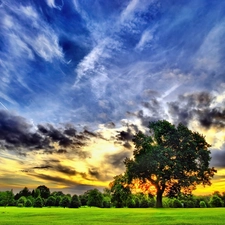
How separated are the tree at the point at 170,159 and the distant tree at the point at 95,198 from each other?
4760 cm

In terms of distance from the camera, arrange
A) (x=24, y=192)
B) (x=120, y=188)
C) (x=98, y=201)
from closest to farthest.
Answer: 1. (x=120, y=188)
2. (x=98, y=201)
3. (x=24, y=192)

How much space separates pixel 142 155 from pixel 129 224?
3156cm

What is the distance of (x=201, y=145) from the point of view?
5009cm

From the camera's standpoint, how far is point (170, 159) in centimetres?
4641

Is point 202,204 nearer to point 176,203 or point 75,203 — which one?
point 176,203

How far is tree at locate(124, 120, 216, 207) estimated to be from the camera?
1812 inches

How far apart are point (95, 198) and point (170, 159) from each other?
55.2m

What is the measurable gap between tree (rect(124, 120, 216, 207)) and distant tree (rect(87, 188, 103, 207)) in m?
47.6

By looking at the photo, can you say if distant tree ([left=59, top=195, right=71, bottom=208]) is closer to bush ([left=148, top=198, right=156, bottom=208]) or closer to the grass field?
bush ([left=148, top=198, right=156, bottom=208])

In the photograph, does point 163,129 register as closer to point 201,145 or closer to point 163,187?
point 201,145

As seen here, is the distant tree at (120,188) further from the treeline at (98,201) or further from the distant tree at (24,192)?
the distant tree at (24,192)

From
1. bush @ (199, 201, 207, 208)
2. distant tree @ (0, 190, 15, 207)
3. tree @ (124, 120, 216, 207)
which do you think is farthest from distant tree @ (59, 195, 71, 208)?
tree @ (124, 120, 216, 207)

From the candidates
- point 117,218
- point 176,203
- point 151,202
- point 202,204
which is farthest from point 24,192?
point 117,218

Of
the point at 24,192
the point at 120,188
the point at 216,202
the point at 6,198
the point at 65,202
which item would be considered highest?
the point at 24,192
